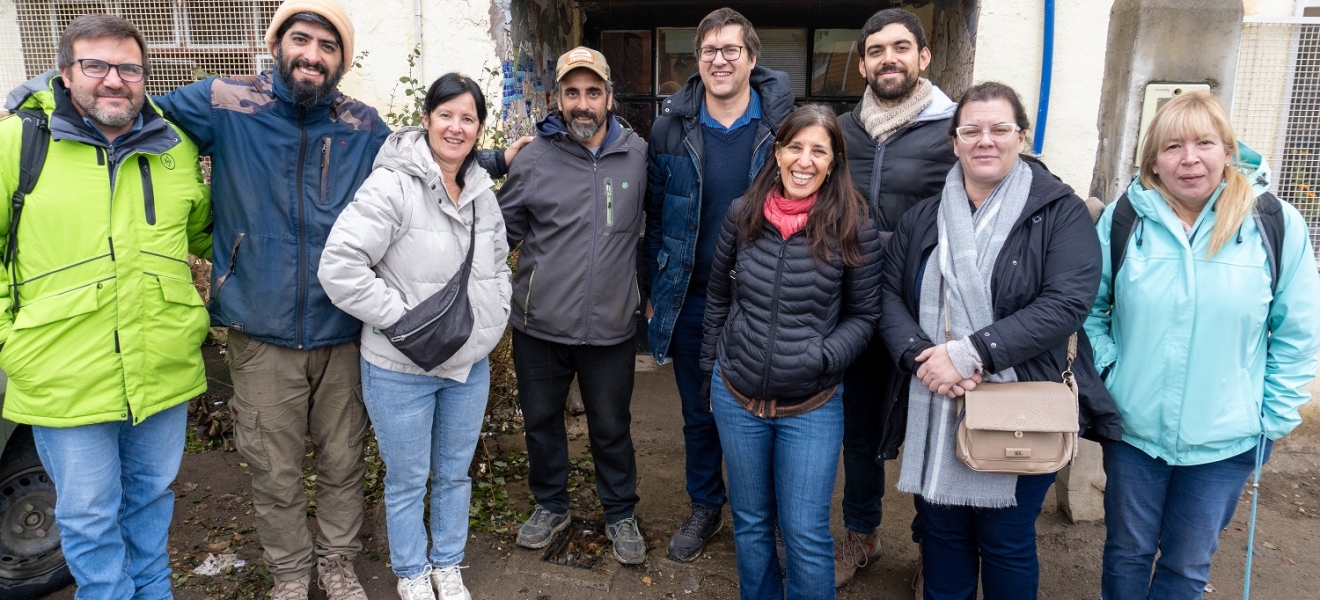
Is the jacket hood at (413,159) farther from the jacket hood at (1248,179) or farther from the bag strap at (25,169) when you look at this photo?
the jacket hood at (1248,179)

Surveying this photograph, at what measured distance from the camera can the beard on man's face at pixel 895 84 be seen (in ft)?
9.91

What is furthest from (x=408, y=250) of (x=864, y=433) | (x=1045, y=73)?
(x=1045, y=73)

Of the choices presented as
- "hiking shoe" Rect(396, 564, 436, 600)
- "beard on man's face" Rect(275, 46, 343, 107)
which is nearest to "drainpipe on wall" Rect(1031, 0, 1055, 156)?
"beard on man's face" Rect(275, 46, 343, 107)

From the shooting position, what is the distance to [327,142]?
2.92m

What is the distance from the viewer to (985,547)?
2.71m

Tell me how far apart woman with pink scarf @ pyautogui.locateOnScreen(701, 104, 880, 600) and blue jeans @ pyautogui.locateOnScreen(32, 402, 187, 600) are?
1891 millimetres

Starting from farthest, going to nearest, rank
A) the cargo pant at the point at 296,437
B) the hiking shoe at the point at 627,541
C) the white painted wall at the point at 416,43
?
the white painted wall at the point at 416,43 < the hiking shoe at the point at 627,541 < the cargo pant at the point at 296,437

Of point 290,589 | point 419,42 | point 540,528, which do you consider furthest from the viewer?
point 419,42

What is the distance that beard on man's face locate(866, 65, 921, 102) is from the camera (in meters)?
3.02

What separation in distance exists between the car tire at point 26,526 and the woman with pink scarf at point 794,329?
2626 mm

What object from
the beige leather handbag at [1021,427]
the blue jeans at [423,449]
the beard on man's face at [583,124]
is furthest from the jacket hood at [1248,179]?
the blue jeans at [423,449]

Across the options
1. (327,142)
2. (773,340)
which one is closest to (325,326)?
(327,142)

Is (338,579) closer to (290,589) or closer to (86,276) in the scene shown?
(290,589)

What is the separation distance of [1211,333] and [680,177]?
1.86m
